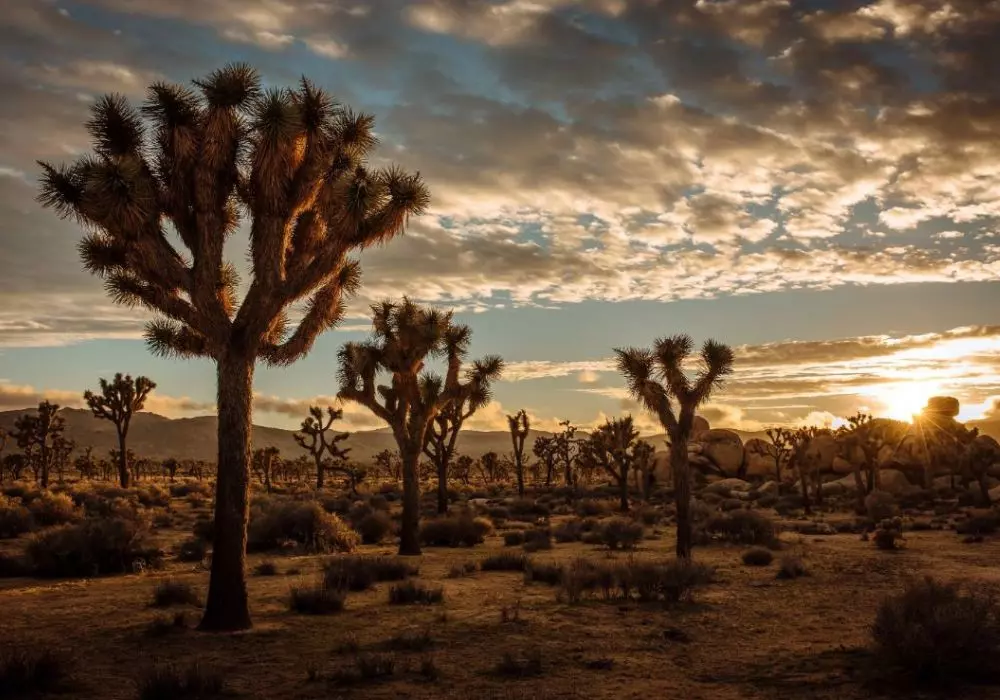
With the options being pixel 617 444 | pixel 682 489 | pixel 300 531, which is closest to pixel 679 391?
pixel 682 489

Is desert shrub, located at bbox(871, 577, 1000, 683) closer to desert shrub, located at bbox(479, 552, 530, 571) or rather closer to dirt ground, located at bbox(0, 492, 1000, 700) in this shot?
dirt ground, located at bbox(0, 492, 1000, 700)

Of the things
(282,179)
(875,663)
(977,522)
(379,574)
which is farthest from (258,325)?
(977,522)

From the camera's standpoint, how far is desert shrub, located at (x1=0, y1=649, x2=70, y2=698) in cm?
737

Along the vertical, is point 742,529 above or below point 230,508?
below

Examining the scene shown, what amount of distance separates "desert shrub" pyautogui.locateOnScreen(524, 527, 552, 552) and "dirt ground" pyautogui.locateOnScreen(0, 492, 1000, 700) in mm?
5584

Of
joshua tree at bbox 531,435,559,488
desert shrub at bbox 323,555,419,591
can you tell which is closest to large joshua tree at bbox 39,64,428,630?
desert shrub at bbox 323,555,419,591

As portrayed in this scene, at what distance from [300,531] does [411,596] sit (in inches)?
375

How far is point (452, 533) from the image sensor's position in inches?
922

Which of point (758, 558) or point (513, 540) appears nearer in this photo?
point (758, 558)

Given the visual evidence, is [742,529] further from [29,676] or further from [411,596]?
[29,676]

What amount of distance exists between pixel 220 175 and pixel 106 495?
94.6 feet

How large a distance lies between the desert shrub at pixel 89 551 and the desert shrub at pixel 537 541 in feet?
33.6

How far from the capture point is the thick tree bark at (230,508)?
10422mm

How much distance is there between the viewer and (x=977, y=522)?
2511 cm
